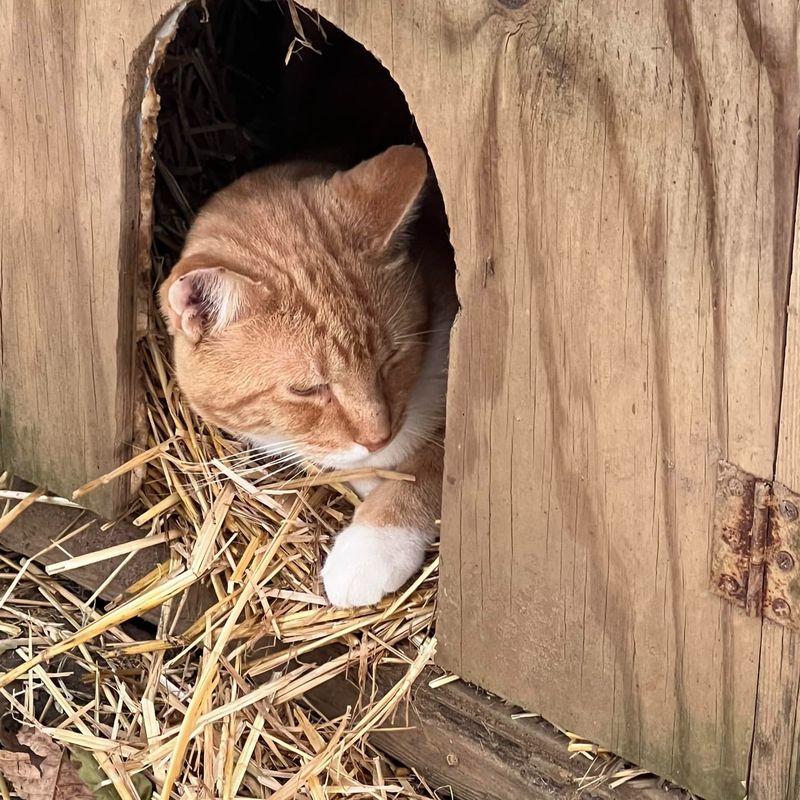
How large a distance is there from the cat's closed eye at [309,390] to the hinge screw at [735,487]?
96 centimetres

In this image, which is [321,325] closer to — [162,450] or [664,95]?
[162,450]

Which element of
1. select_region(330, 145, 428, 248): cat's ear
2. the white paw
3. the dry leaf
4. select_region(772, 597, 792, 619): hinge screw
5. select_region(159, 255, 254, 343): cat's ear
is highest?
select_region(330, 145, 428, 248): cat's ear

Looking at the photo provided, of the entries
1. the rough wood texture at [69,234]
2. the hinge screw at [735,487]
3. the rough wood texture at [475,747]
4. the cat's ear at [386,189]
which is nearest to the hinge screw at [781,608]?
the hinge screw at [735,487]

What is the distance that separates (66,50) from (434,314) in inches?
42.0

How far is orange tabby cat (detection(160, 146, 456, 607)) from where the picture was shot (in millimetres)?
2428

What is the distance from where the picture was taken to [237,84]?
3533mm

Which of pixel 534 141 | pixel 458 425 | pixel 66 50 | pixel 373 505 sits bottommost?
pixel 373 505

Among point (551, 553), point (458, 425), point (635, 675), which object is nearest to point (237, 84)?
point (458, 425)

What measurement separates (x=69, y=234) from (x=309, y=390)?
0.70m

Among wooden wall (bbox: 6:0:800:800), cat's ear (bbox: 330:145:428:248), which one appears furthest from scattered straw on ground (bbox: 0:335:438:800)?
cat's ear (bbox: 330:145:428:248)

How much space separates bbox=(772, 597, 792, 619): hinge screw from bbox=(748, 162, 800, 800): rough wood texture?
14 mm

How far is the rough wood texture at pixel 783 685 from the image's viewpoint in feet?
5.57

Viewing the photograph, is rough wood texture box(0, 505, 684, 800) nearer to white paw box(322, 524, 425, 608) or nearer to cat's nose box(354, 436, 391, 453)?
white paw box(322, 524, 425, 608)

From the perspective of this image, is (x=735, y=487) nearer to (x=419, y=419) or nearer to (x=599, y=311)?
(x=599, y=311)
